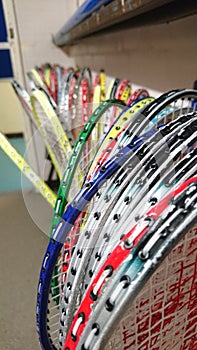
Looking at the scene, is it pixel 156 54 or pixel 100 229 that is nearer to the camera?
pixel 100 229

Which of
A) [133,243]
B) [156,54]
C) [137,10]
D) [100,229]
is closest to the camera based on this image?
[133,243]

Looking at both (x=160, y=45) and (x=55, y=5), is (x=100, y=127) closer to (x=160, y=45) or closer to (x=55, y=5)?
(x=160, y=45)

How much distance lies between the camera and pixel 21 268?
1.42 meters

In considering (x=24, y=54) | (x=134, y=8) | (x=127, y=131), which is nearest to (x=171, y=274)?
(x=127, y=131)

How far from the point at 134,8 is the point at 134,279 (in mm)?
468

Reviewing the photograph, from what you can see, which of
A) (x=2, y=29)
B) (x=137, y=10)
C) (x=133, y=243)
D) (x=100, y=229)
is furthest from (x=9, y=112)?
(x=133, y=243)

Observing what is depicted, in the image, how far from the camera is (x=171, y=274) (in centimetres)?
35

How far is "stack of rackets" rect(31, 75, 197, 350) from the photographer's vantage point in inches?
10.1

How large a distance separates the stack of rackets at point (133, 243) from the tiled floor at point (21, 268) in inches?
7.2

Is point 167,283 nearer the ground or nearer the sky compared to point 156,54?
nearer the ground

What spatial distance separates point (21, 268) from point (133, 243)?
1.28m

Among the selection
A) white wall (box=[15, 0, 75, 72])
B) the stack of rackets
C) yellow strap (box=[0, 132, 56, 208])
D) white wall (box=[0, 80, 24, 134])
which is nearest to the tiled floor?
yellow strap (box=[0, 132, 56, 208])

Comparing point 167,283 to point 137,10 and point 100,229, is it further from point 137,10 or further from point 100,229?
point 137,10

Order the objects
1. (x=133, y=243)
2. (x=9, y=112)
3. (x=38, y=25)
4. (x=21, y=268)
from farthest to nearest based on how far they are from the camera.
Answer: (x=9, y=112), (x=38, y=25), (x=21, y=268), (x=133, y=243)
